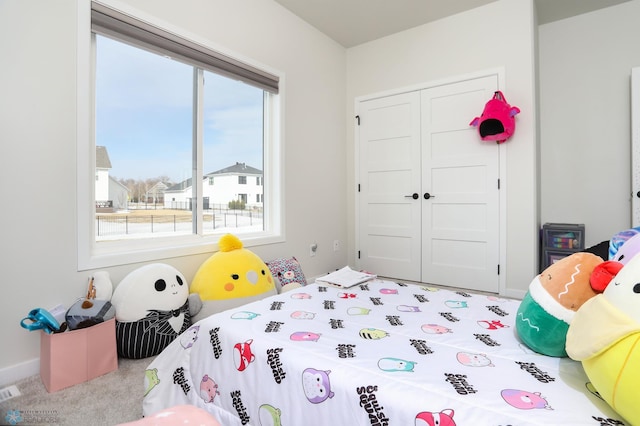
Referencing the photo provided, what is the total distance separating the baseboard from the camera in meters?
1.69

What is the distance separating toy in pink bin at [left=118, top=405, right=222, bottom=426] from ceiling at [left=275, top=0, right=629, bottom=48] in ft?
11.2

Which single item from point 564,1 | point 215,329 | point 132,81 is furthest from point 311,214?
point 564,1

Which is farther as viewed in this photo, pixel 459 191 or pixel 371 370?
pixel 459 191

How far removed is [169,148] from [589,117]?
12.9ft

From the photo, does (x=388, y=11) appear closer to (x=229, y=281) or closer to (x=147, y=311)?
(x=229, y=281)

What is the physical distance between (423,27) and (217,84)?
7.39 feet

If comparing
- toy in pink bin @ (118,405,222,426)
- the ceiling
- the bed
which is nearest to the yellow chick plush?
the bed

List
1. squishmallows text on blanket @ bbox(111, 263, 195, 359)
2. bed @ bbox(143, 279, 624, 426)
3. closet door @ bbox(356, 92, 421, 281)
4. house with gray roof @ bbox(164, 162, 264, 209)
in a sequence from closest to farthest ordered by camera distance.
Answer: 1. bed @ bbox(143, 279, 624, 426)
2. squishmallows text on blanket @ bbox(111, 263, 195, 359)
3. house with gray roof @ bbox(164, 162, 264, 209)
4. closet door @ bbox(356, 92, 421, 281)

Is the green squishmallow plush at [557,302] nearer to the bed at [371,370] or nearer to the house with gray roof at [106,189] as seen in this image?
the bed at [371,370]

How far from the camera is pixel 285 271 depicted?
9.65ft

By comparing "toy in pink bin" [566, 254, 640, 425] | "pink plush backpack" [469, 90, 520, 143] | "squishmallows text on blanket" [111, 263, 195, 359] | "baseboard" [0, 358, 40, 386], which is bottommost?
"baseboard" [0, 358, 40, 386]

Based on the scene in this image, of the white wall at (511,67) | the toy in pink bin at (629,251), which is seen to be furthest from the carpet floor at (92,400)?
the white wall at (511,67)

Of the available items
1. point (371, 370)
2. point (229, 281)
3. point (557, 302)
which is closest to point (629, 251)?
point (557, 302)

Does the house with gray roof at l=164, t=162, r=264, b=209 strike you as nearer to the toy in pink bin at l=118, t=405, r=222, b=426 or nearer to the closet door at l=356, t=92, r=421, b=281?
the closet door at l=356, t=92, r=421, b=281
